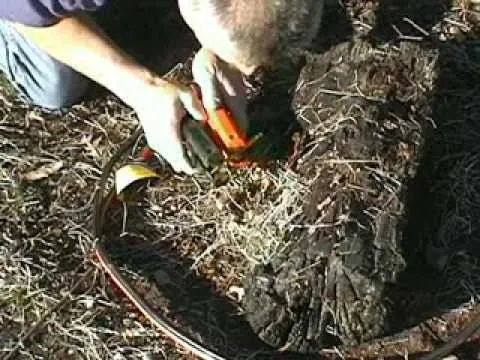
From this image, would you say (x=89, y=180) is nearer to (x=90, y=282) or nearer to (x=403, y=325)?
(x=90, y=282)

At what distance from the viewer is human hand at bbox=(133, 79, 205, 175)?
2.56 m

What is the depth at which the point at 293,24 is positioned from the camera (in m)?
2.29

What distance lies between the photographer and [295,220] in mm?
2711

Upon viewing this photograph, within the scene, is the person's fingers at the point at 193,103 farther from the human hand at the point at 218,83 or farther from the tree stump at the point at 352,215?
the tree stump at the point at 352,215

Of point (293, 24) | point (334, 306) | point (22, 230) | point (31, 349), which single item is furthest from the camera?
point (22, 230)

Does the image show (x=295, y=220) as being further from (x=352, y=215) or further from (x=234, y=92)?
(x=234, y=92)

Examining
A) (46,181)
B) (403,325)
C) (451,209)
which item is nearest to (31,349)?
(46,181)

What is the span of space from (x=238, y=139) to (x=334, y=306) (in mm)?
435

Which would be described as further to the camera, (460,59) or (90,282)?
(460,59)

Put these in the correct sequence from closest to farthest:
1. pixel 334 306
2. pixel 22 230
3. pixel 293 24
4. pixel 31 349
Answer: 1. pixel 293 24
2. pixel 334 306
3. pixel 31 349
4. pixel 22 230

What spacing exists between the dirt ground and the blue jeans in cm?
5

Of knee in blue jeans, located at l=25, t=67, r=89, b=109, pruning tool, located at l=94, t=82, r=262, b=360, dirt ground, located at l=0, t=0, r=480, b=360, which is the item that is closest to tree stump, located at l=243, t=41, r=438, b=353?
dirt ground, located at l=0, t=0, r=480, b=360

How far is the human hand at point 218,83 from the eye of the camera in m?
2.46

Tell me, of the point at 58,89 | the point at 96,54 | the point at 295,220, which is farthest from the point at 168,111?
the point at 58,89
